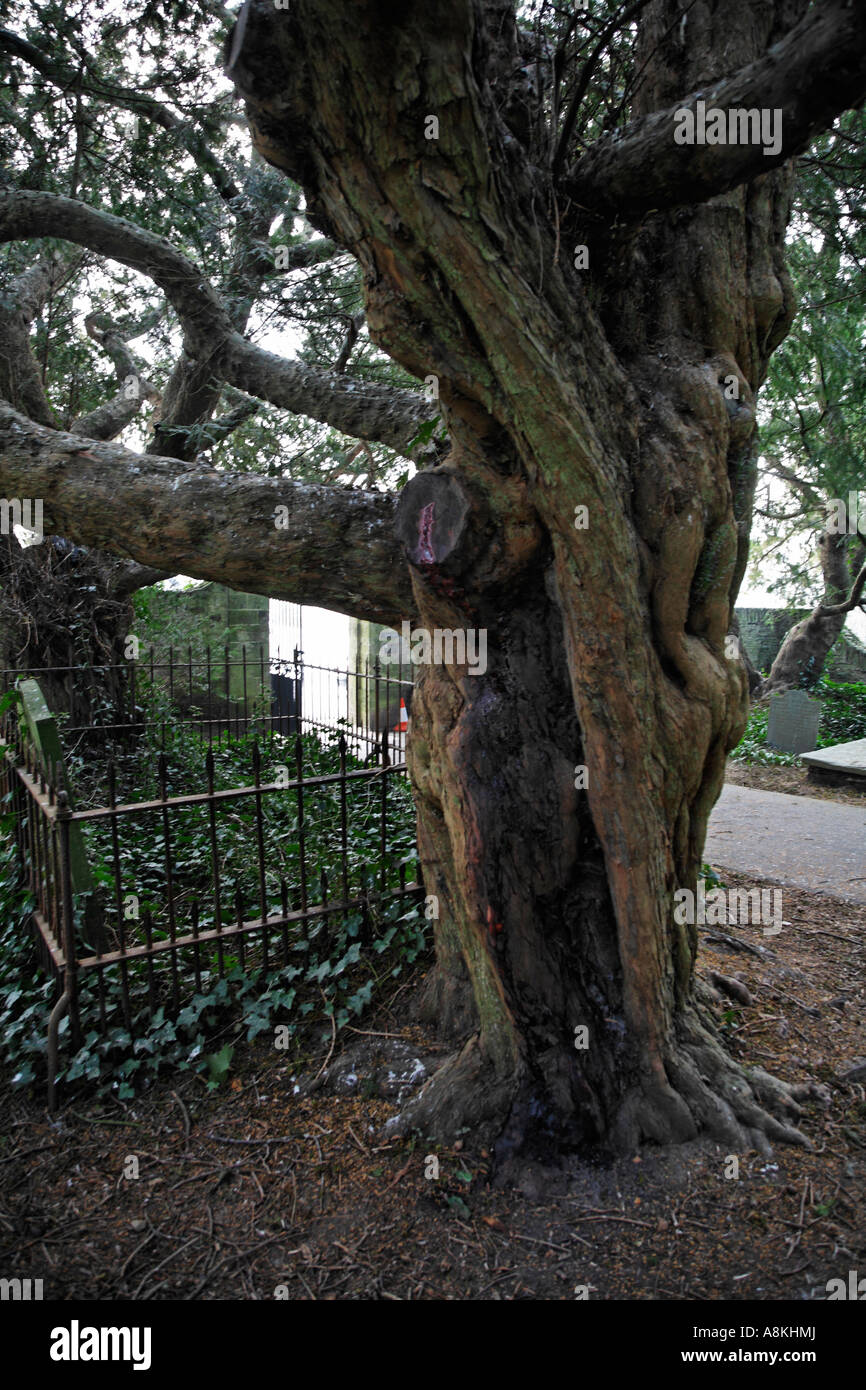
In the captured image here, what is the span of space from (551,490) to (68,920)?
2.65 metres

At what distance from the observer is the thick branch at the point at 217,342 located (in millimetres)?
4406

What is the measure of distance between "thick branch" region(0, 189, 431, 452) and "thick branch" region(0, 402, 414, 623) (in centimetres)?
132

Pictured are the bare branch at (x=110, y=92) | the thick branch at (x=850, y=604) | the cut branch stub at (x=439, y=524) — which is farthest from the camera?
the thick branch at (x=850, y=604)

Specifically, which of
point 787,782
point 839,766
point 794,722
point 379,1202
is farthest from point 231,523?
point 794,722

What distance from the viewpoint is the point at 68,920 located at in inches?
130

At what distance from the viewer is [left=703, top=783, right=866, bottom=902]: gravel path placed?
574cm

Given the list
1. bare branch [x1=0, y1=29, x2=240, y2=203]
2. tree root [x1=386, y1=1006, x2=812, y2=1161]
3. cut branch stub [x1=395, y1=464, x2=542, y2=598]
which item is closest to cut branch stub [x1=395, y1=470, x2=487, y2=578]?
cut branch stub [x1=395, y1=464, x2=542, y2=598]

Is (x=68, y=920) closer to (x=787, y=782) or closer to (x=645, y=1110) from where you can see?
(x=645, y=1110)

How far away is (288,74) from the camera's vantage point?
192cm

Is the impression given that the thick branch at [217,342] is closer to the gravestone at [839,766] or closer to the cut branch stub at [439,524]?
the cut branch stub at [439,524]

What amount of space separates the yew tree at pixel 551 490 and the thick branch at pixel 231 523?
12 mm

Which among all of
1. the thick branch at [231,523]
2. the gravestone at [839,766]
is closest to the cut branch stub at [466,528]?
the thick branch at [231,523]

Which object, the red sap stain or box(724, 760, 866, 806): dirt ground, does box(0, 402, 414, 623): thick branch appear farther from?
box(724, 760, 866, 806): dirt ground
